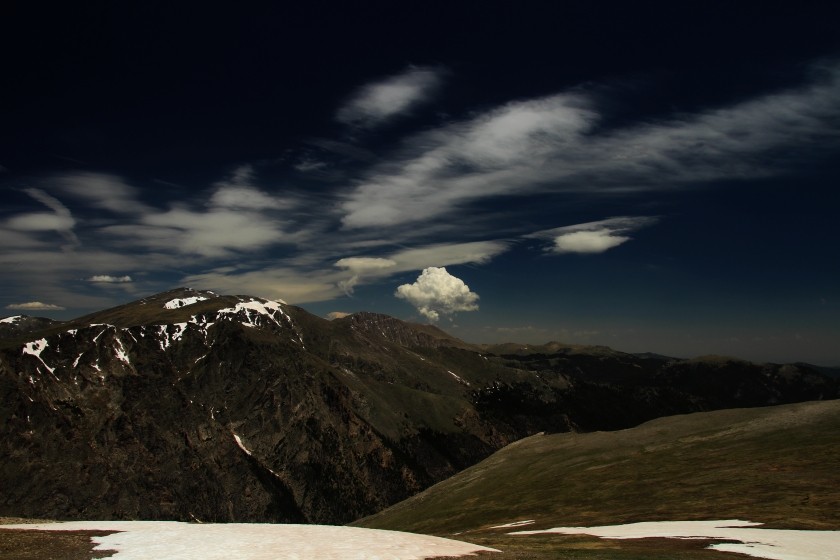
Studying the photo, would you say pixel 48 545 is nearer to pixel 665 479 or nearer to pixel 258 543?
pixel 258 543

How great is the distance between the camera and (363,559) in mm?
28109

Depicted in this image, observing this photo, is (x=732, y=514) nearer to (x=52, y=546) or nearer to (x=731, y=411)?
(x=52, y=546)

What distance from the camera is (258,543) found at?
32.3 m

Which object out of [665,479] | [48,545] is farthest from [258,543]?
[665,479]

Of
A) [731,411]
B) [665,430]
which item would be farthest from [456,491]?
[731,411]

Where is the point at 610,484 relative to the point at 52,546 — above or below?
below

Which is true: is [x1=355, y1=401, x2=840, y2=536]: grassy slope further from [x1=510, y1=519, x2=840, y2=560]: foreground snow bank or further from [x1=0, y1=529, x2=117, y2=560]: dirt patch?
[x1=0, y1=529, x2=117, y2=560]: dirt patch

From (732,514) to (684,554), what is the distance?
3012 cm

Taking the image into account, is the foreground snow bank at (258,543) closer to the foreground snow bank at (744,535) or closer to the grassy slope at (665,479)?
the foreground snow bank at (744,535)

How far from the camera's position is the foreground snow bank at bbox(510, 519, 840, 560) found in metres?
34.8

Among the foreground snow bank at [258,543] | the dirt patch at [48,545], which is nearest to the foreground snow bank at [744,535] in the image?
the foreground snow bank at [258,543]

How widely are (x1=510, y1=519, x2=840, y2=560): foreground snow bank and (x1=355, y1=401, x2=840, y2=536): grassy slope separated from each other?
4.93 meters

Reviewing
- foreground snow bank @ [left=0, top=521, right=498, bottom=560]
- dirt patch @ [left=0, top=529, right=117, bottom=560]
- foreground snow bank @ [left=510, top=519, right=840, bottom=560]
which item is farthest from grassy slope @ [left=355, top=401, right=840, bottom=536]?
dirt patch @ [left=0, top=529, right=117, bottom=560]

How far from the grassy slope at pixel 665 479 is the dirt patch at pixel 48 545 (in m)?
35.5
